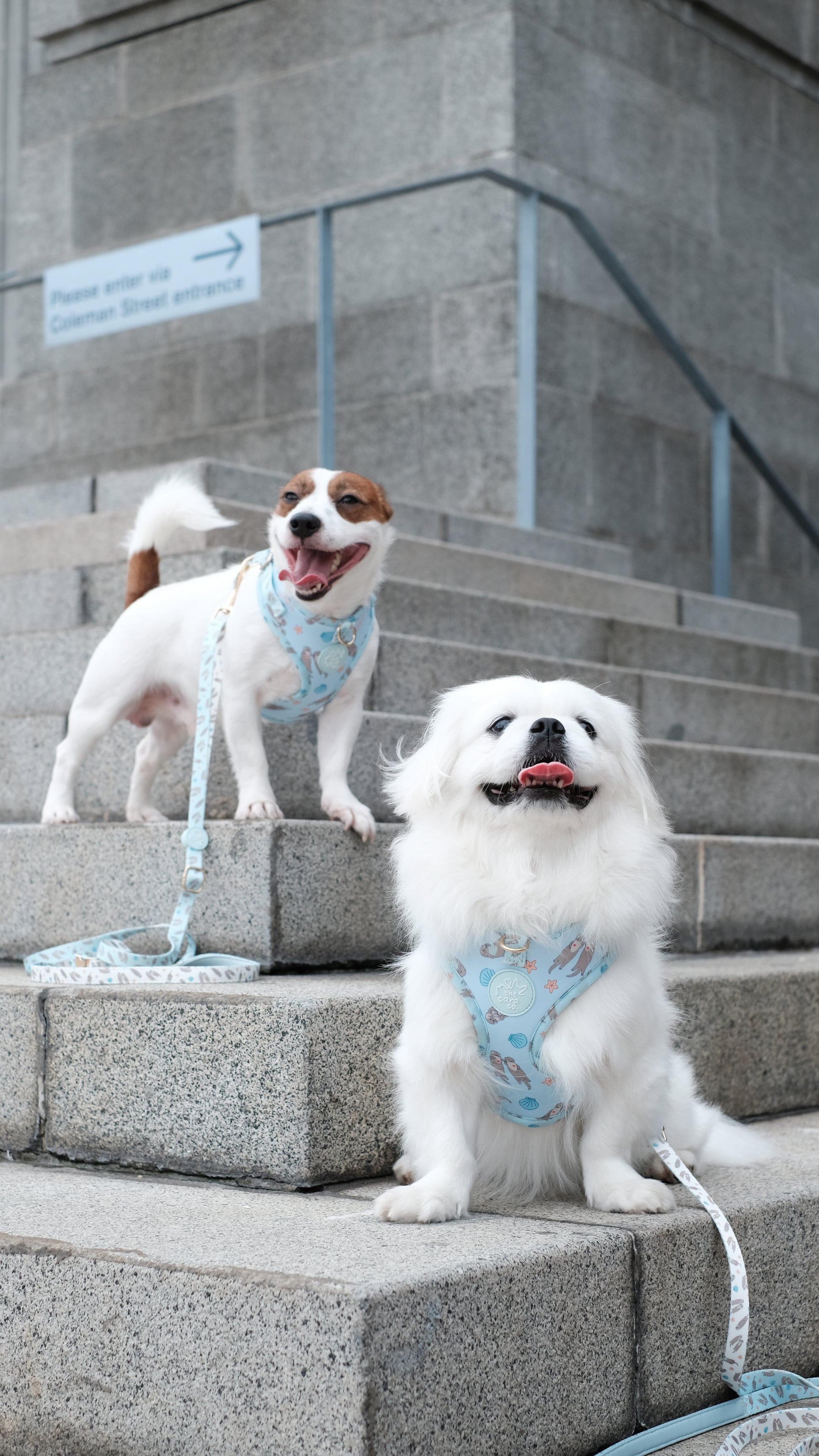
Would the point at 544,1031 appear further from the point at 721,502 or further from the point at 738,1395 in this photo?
the point at 721,502

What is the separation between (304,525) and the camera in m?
3.42

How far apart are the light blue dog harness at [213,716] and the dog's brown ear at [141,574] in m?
0.41

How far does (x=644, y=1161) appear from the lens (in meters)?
2.72

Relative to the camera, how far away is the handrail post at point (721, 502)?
7.48 metres

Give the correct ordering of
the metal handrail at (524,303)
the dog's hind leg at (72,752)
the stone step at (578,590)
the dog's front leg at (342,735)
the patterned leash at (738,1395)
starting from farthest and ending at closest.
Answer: the metal handrail at (524,303), the stone step at (578,590), the dog's hind leg at (72,752), the dog's front leg at (342,735), the patterned leash at (738,1395)

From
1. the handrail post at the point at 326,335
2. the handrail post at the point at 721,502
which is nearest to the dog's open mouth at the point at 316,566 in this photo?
the handrail post at the point at 326,335

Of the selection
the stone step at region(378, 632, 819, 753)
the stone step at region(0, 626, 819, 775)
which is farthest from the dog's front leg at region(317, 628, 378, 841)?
the stone step at region(0, 626, 819, 775)

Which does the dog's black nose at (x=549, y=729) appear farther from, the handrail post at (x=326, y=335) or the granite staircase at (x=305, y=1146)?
the handrail post at (x=326, y=335)

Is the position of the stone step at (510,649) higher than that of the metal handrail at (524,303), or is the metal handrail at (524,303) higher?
the metal handrail at (524,303)

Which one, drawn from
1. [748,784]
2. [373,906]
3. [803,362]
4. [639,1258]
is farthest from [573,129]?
[639,1258]

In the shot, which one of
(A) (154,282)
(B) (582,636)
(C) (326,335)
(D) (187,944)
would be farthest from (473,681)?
(A) (154,282)

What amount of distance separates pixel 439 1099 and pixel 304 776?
157 cm

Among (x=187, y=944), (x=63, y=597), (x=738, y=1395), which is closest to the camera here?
(x=738, y=1395)

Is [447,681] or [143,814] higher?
[447,681]
